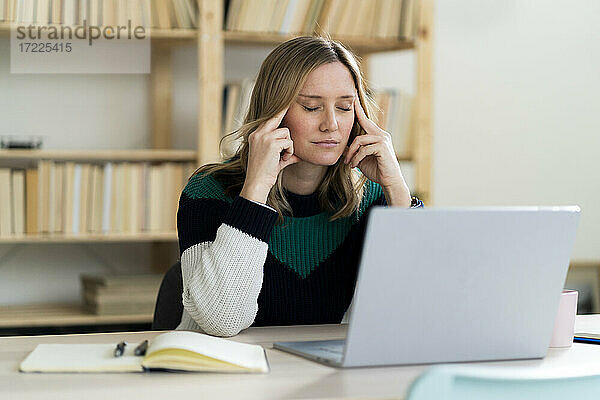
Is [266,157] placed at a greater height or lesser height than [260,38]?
lesser

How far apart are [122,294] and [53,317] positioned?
0.74 ft

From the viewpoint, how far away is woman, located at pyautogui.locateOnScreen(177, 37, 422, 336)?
1.58 m

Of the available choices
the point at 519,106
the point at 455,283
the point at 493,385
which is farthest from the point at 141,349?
the point at 519,106

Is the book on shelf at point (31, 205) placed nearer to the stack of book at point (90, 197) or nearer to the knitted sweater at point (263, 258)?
the stack of book at point (90, 197)

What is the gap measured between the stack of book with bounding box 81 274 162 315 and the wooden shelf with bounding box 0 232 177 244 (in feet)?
0.47

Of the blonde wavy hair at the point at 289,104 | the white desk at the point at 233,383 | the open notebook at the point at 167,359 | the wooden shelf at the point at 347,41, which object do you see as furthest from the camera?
the wooden shelf at the point at 347,41

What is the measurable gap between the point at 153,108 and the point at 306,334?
172 cm

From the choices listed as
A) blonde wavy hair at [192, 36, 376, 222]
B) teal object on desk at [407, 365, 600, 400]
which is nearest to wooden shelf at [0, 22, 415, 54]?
blonde wavy hair at [192, 36, 376, 222]

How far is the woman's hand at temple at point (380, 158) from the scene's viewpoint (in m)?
1.66

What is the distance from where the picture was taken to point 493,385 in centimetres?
80

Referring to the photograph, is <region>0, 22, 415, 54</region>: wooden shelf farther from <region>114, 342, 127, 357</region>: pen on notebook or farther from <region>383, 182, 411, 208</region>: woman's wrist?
<region>114, 342, 127, 357</region>: pen on notebook

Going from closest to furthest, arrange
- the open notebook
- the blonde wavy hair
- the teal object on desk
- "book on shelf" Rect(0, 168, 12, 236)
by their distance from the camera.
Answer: the teal object on desk → the open notebook → the blonde wavy hair → "book on shelf" Rect(0, 168, 12, 236)

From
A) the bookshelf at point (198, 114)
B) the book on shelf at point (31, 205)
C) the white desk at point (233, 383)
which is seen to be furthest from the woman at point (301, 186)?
the book on shelf at point (31, 205)

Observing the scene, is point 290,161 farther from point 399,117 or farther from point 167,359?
point 399,117
